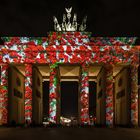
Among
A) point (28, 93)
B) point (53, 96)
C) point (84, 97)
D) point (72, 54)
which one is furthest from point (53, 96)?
point (72, 54)

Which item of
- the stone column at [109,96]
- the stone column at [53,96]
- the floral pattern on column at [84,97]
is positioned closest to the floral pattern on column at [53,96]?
the stone column at [53,96]

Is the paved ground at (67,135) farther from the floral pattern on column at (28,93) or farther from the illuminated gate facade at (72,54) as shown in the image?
the illuminated gate facade at (72,54)

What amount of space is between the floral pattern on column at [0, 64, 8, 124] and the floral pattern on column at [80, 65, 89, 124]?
13.2 meters

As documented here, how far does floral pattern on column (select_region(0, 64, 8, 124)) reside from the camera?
61625mm

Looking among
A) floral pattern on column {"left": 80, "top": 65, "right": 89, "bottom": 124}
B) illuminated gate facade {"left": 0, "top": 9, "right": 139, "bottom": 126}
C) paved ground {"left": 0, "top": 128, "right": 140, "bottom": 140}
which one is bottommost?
paved ground {"left": 0, "top": 128, "right": 140, "bottom": 140}

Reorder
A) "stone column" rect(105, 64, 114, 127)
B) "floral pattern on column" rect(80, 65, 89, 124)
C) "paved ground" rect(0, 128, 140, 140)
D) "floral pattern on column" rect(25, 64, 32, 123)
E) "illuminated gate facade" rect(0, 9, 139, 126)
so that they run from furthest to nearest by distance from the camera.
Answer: "illuminated gate facade" rect(0, 9, 139, 126) < "stone column" rect(105, 64, 114, 127) < "floral pattern on column" rect(25, 64, 32, 123) < "floral pattern on column" rect(80, 65, 89, 124) < "paved ground" rect(0, 128, 140, 140)

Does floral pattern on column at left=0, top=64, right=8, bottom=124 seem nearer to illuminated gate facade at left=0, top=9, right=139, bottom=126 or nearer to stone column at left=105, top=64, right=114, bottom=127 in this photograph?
illuminated gate facade at left=0, top=9, right=139, bottom=126

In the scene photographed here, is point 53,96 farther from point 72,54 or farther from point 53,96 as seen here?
point 72,54

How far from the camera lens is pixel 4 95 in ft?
205

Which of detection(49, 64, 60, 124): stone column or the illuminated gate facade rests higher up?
the illuminated gate facade

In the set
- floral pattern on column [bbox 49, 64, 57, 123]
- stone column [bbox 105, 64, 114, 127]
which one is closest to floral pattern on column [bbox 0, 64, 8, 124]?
floral pattern on column [bbox 49, 64, 57, 123]

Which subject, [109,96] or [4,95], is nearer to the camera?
[4,95]

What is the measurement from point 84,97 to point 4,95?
14.0 metres

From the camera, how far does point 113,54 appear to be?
64.8m
